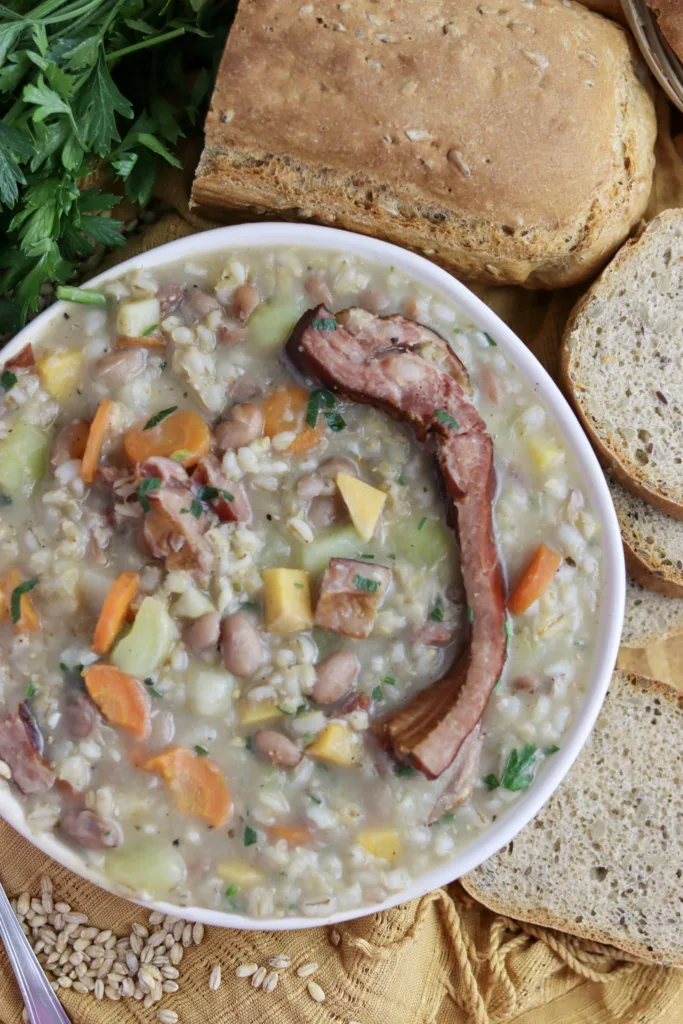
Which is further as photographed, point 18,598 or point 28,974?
point 28,974

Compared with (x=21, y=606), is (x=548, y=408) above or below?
above

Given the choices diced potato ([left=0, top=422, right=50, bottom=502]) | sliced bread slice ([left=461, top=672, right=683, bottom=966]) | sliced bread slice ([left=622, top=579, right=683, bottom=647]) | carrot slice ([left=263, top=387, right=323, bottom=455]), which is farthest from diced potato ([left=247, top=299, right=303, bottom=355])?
sliced bread slice ([left=461, top=672, right=683, bottom=966])

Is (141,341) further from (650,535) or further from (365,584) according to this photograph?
(650,535)

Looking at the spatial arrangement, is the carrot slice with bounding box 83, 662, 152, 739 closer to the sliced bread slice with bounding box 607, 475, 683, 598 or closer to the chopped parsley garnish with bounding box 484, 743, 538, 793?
the chopped parsley garnish with bounding box 484, 743, 538, 793

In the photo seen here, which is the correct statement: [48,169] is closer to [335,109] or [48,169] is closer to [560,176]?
[335,109]

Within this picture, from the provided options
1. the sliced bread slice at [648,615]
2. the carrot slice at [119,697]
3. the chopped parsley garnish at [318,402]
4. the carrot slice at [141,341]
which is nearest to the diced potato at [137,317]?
the carrot slice at [141,341]

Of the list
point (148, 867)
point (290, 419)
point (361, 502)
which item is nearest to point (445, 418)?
point (361, 502)
